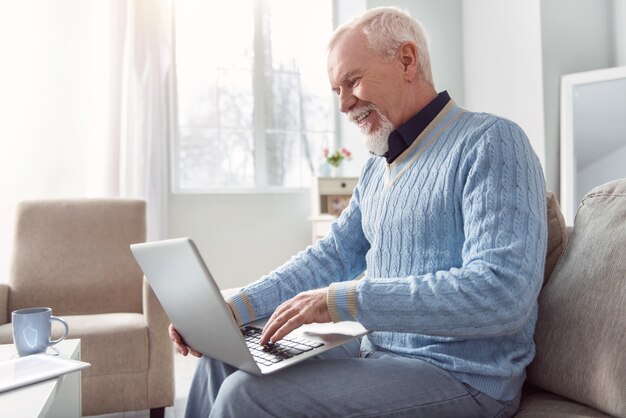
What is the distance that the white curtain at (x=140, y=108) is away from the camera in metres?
3.19

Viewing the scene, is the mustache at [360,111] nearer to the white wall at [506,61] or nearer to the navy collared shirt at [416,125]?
the navy collared shirt at [416,125]

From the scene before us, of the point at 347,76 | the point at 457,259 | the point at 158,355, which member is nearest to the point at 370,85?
the point at 347,76

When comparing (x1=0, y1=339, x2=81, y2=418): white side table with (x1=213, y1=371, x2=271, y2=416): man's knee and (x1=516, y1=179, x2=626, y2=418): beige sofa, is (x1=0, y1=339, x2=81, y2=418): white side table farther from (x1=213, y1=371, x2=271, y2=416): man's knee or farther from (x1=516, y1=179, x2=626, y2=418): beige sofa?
(x1=516, y1=179, x2=626, y2=418): beige sofa

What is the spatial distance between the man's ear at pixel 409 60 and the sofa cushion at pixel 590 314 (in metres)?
0.44

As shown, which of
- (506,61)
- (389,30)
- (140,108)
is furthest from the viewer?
(506,61)

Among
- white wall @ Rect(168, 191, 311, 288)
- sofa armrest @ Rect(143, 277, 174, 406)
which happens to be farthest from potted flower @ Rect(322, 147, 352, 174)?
sofa armrest @ Rect(143, 277, 174, 406)

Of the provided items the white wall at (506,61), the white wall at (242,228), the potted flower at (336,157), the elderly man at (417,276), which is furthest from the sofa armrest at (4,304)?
the white wall at (506,61)

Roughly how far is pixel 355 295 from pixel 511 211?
11.1 inches

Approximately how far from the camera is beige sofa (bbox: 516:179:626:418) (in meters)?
0.92

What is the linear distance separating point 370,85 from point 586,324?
23.7 inches

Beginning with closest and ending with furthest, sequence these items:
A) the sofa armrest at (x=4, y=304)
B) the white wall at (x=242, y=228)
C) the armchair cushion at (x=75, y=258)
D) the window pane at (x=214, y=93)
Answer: the sofa armrest at (x=4, y=304), the armchair cushion at (x=75, y=258), the white wall at (x=242, y=228), the window pane at (x=214, y=93)

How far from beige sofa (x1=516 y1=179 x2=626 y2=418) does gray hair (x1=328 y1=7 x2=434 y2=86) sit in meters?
0.46

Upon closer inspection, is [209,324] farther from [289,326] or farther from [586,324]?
[586,324]

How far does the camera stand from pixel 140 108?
3230 mm
